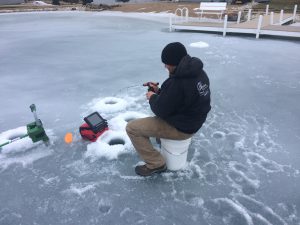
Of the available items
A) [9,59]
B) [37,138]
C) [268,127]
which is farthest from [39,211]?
[9,59]

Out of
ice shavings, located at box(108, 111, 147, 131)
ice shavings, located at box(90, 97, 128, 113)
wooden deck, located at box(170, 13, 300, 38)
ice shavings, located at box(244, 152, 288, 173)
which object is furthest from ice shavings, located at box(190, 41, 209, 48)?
ice shavings, located at box(244, 152, 288, 173)

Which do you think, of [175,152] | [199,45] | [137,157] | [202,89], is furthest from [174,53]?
[199,45]

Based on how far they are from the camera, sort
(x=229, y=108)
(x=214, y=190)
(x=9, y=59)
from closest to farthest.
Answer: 1. (x=214, y=190)
2. (x=229, y=108)
3. (x=9, y=59)

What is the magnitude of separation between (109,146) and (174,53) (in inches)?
56.6

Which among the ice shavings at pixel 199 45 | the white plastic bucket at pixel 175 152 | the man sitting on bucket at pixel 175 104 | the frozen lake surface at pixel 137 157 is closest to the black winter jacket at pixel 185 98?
the man sitting on bucket at pixel 175 104

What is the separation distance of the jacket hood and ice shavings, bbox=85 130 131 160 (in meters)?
1.28

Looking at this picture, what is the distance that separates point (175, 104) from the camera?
2133 mm

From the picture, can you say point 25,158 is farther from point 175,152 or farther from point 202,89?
point 202,89

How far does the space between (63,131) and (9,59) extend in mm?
4891

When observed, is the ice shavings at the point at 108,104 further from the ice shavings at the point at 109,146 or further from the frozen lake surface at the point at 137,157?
the ice shavings at the point at 109,146

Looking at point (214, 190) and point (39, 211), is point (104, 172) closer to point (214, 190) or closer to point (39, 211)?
point (39, 211)

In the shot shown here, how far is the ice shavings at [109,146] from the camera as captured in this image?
2.88 metres

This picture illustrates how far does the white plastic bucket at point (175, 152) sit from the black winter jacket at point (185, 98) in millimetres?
190

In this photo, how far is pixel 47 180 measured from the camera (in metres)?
2.57
